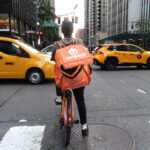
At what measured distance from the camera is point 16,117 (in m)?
5.94

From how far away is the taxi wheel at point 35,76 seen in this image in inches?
424

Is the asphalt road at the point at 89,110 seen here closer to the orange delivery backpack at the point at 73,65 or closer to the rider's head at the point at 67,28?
the orange delivery backpack at the point at 73,65

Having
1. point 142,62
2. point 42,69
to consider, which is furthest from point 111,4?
point 42,69

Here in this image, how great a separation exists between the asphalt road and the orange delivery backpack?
978 mm

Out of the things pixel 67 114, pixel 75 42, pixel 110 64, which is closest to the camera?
pixel 67 114

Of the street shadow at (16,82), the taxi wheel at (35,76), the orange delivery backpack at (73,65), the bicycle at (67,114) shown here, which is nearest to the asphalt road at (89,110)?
the bicycle at (67,114)

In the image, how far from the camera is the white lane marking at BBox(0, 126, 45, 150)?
422 cm

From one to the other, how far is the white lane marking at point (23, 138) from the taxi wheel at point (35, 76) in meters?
5.62

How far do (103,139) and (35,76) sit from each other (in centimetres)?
668

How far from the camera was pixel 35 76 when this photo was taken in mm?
10773

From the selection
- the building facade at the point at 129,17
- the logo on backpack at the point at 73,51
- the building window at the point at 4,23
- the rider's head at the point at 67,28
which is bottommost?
the logo on backpack at the point at 73,51

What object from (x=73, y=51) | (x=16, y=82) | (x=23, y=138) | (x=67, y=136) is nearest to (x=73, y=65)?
(x=73, y=51)

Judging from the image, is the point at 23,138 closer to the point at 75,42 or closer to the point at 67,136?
the point at 67,136

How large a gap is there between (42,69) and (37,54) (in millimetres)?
653
